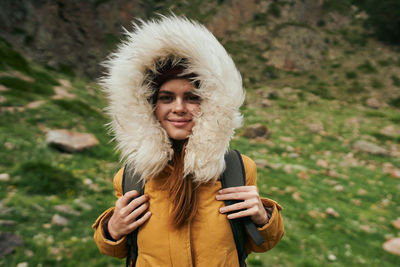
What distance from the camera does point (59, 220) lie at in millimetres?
5094

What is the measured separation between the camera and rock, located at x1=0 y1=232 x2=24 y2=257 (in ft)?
13.3

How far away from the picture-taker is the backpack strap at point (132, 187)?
2302 mm

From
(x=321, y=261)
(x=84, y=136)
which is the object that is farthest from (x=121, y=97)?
(x=84, y=136)

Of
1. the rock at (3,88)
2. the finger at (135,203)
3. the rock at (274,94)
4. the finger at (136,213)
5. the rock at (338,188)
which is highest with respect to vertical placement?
the rock at (3,88)

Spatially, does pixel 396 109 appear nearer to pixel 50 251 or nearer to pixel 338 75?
pixel 338 75

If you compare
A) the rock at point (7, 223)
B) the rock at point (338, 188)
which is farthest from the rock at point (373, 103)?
the rock at point (7, 223)

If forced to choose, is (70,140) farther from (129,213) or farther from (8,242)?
(129,213)

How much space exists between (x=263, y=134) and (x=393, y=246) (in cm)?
800

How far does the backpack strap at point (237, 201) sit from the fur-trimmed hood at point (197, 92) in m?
0.10

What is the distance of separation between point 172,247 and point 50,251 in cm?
333

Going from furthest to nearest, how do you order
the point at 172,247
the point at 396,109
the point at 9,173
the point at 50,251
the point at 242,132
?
the point at 396,109 < the point at 242,132 < the point at 9,173 < the point at 50,251 < the point at 172,247

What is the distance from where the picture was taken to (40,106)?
33.0 feet

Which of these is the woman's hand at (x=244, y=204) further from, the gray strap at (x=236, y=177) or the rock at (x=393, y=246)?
the rock at (x=393, y=246)

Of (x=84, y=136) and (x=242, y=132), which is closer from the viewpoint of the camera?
(x=84, y=136)
